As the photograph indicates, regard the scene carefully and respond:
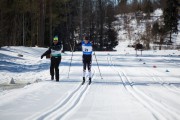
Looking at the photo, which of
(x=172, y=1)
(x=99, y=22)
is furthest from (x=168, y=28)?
(x=99, y=22)

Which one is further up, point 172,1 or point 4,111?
point 172,1

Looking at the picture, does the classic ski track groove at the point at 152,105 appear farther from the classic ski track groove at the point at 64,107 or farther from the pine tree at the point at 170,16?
the pine tree at the point at 170,16

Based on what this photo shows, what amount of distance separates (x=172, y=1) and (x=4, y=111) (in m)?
71.2

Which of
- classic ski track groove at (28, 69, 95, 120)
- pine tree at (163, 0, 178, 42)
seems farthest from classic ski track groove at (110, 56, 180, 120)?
pine tree at (163, 0, 178, 42)

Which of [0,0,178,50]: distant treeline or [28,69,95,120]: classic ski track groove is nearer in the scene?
[28,69,95,120]: classic ski track groove

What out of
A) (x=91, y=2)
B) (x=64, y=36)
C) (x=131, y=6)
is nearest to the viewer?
(x=64, y=36)

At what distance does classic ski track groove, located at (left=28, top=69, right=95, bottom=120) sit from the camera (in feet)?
27.5

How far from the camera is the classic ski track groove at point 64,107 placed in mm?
8367

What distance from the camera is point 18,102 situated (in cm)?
1043

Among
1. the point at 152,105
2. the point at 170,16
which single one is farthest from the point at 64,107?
the point at 170,16

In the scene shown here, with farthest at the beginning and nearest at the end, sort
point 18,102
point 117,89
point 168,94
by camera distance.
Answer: point 117,89, point 168,94, point 18,102

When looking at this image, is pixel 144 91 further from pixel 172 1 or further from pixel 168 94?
pixel 172 1

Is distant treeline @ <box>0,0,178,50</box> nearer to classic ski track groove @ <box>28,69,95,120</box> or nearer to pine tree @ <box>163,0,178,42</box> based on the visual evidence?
pine tree @ <box>163,0,178,42</box>

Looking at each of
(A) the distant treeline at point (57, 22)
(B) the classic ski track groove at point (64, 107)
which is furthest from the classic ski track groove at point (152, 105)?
(A) the distant treeline at point (57, 22)
